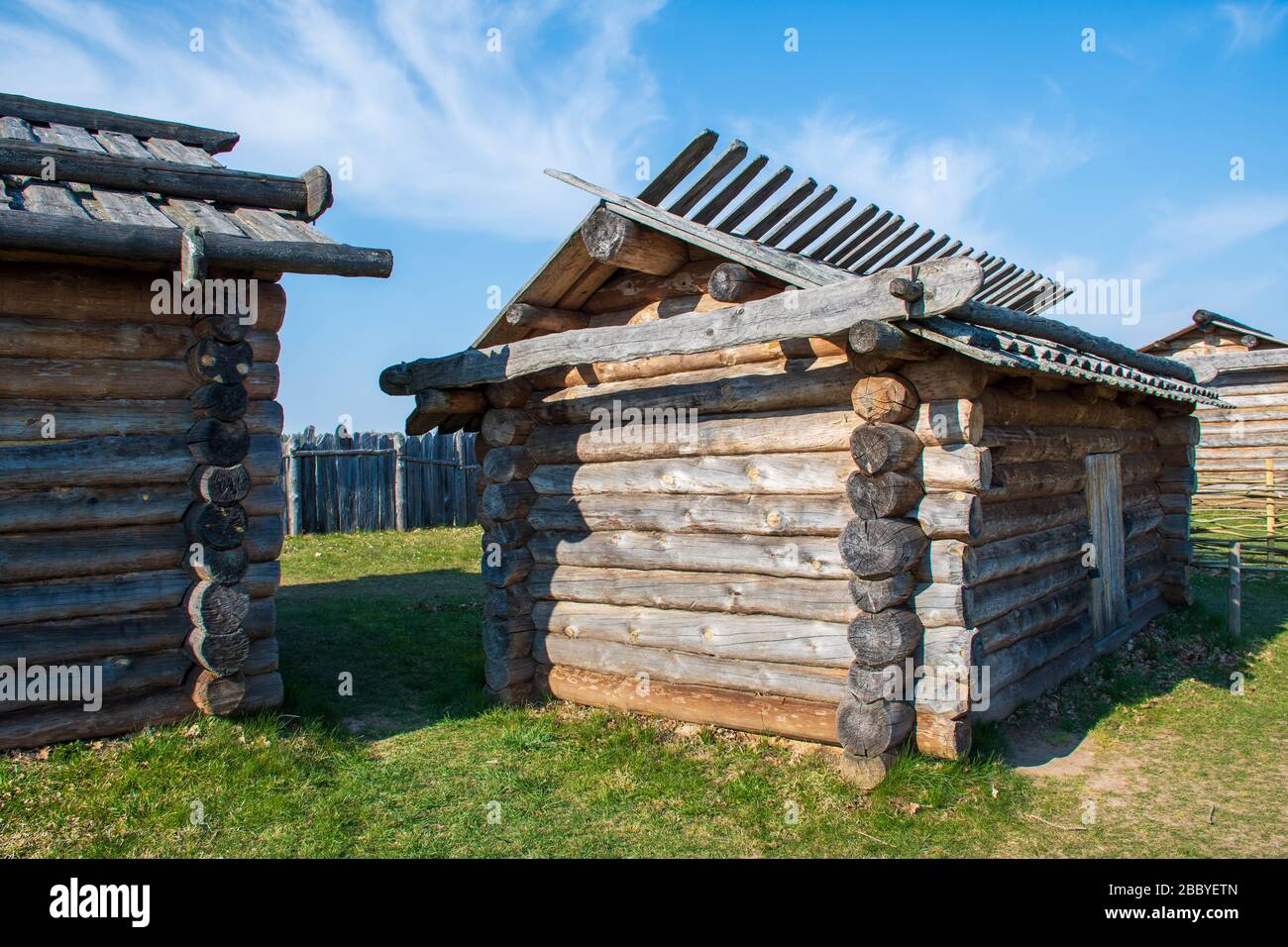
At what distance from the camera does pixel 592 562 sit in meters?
8.33

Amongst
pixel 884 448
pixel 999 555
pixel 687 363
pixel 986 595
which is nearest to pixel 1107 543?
pixel 999 555

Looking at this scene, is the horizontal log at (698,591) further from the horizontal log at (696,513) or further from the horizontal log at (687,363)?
the horizontal log at (687,363)

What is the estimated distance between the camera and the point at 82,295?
6363 mm

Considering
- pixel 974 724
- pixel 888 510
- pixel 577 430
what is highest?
pixel 577 430

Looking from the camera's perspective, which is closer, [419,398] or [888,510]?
[888,510]

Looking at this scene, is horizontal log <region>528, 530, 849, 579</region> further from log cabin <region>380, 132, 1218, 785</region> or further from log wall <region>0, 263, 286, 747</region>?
log wall <region>0, 263, 286, 747</region>

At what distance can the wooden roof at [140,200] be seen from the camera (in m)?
5.90

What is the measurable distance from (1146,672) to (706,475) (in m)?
5.24

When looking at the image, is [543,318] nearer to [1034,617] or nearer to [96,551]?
[96,551]

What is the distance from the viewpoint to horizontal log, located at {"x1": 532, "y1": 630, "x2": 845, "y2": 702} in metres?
6.85
